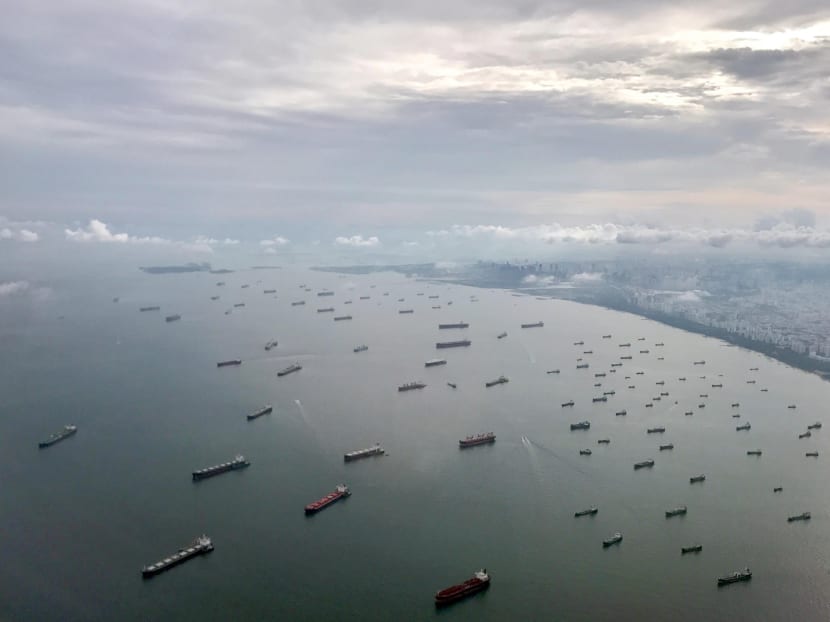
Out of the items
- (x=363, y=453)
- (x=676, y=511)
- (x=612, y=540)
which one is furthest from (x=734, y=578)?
(x=363, y=453)

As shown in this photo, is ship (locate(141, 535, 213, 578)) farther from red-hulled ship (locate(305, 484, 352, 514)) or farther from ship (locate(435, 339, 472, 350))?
ship (locate(435, 339, 472, 350))

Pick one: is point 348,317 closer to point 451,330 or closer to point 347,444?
point 451,330

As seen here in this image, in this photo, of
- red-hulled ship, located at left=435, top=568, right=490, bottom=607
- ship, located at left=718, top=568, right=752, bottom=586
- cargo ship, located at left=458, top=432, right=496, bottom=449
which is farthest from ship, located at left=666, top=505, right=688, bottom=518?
cargo ship, located at left=458, top=432, right=496, bottom=449

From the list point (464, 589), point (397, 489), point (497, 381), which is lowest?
point (464, 589)

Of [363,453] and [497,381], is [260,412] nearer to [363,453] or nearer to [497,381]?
[363,453]

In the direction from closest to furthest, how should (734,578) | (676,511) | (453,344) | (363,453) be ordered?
(734,578) < (676,511) < (363,453) < (453,344)

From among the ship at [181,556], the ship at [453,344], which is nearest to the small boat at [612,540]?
the ship at [181,556]

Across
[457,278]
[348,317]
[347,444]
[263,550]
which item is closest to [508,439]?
[347,444]
